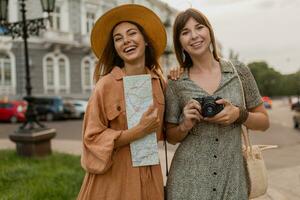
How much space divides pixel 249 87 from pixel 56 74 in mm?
25126

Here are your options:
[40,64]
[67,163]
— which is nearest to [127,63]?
[67,163]

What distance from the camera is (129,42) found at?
6.31 ft

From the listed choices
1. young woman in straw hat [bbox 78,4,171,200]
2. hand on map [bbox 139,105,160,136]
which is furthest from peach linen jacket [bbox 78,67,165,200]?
hand on map [bbox 139,105,160,136]

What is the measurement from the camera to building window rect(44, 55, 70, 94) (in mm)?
25719

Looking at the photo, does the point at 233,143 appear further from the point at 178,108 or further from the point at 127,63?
the point at 127,63

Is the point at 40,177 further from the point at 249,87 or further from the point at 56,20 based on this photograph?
the point at 56,20

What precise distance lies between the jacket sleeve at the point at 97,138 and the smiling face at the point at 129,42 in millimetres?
214

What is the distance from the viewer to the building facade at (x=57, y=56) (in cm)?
2412

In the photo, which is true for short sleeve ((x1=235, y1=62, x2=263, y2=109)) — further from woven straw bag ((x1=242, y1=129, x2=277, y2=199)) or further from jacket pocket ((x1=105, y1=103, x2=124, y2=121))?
jacket pocket ((x1=105, y1=103, x2=124, y2=121))

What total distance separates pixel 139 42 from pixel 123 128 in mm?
430

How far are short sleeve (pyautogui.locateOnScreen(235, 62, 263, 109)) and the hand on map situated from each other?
464 mm

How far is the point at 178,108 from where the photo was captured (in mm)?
1939

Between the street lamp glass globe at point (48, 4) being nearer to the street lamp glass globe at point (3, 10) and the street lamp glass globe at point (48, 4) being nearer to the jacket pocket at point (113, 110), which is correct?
the street lamp glass globe at point (3, 10)

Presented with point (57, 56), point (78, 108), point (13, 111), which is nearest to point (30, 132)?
point (13, 111)
